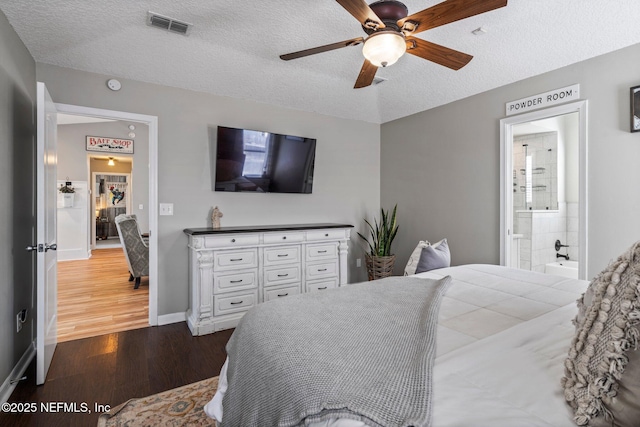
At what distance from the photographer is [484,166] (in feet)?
10.8

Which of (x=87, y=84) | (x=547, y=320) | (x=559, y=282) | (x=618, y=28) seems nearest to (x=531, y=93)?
(x=618, y=28)

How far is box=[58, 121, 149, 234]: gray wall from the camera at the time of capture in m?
6.80

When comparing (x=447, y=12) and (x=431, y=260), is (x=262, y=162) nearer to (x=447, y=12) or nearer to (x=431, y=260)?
(x=431, y=260)

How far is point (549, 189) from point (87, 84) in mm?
5677

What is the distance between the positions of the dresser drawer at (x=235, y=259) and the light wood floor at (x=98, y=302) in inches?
39.4

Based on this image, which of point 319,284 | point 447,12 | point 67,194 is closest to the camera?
point 447,12

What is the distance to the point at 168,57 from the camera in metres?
2.77

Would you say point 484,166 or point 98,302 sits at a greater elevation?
point 484,166

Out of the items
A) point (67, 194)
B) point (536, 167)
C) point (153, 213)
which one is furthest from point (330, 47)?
point (67, 194)

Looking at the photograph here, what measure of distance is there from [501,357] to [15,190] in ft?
9.75

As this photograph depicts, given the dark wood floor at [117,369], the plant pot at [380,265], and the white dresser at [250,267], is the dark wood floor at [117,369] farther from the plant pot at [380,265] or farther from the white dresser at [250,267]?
the plant pot at [380,265]

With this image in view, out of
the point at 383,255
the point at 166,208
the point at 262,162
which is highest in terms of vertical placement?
the point at 262,162

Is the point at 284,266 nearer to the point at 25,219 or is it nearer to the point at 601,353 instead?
the point at 25,219

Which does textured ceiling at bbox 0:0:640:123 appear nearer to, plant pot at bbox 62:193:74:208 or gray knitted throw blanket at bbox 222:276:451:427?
gray knitted throw blanket at bbox 222:276:451:427
